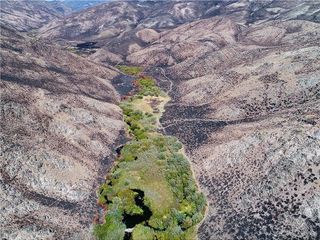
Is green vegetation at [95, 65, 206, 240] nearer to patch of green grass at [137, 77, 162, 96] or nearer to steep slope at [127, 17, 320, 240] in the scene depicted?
steep slope at [127, 17, 320, 240]

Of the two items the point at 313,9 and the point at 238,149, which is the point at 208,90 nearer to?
the point at 238,149

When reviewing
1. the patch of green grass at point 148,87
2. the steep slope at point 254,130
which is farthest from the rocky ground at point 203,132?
the patch of green grass at point 148,87

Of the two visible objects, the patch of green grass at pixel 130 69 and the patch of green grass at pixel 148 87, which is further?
the patch of green grass at pixel 130 69

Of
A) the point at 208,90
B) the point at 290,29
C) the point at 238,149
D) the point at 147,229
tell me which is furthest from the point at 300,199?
the point at 290,29

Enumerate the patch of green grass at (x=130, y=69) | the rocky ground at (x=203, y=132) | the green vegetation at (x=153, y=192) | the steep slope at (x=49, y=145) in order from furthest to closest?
the patch of green grass at (x=130, y=69) < the rocky ground at (x=203, y=132) < the steep slope at (x=49, y=145) < the green vegetation at (x=153, y=192)

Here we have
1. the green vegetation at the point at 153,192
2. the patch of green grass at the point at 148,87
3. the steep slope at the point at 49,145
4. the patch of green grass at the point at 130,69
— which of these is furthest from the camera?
the patch of green grass at the point at 130,69

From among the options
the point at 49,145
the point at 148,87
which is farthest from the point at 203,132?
the point at 148,87

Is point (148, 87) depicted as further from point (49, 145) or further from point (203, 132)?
point (49, 145)

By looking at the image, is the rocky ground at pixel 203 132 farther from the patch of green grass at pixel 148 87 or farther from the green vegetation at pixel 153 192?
the patch of green grass at pixel 148 87
